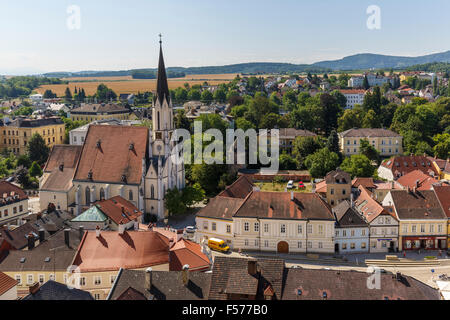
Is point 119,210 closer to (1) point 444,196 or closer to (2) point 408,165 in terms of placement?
(1) point 444,196

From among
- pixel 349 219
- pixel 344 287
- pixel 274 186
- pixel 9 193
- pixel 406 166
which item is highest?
pixel 9 193

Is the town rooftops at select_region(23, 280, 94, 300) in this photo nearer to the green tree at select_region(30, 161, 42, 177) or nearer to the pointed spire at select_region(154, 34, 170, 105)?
the pointed spire at select_region(154, 34, 170, 105)

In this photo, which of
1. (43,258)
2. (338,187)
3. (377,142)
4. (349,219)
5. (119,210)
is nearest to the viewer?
(43,258)

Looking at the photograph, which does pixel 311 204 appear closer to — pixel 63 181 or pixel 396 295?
pixel 396 295

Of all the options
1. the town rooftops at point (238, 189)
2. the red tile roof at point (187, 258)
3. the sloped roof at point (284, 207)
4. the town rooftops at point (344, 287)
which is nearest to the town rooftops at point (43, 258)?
the red tile roof at point (187, 258)

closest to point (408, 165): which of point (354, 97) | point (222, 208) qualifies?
point (222, 208)

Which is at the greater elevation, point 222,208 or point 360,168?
point 360,168
